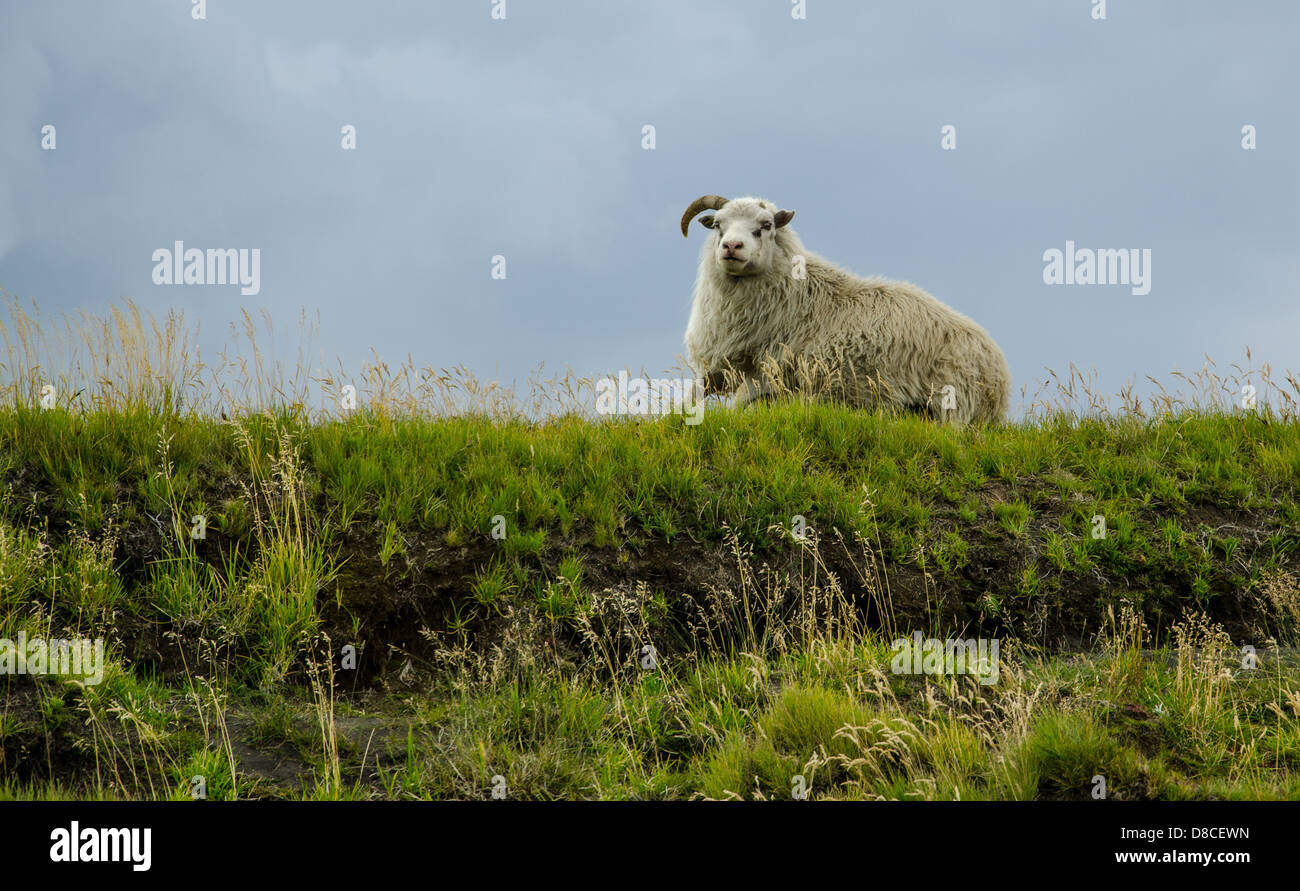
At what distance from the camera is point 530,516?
25.9 feet

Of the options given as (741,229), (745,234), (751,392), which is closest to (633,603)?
(751,392)

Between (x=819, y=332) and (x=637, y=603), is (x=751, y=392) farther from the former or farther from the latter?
(x=637, y=603)

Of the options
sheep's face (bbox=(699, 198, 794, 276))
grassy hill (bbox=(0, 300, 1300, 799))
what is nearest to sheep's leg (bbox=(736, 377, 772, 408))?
sheep's face (bbox=(699, 198, 794, 276))

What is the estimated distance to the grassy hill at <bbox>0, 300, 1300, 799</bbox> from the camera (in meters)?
5.51

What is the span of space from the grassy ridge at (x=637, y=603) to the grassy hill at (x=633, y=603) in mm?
31

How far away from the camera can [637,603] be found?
7164 mm

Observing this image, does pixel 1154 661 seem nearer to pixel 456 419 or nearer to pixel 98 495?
pixel 456 419

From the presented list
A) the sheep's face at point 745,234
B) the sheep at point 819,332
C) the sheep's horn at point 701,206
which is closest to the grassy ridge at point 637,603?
the sheep at point 819,332
